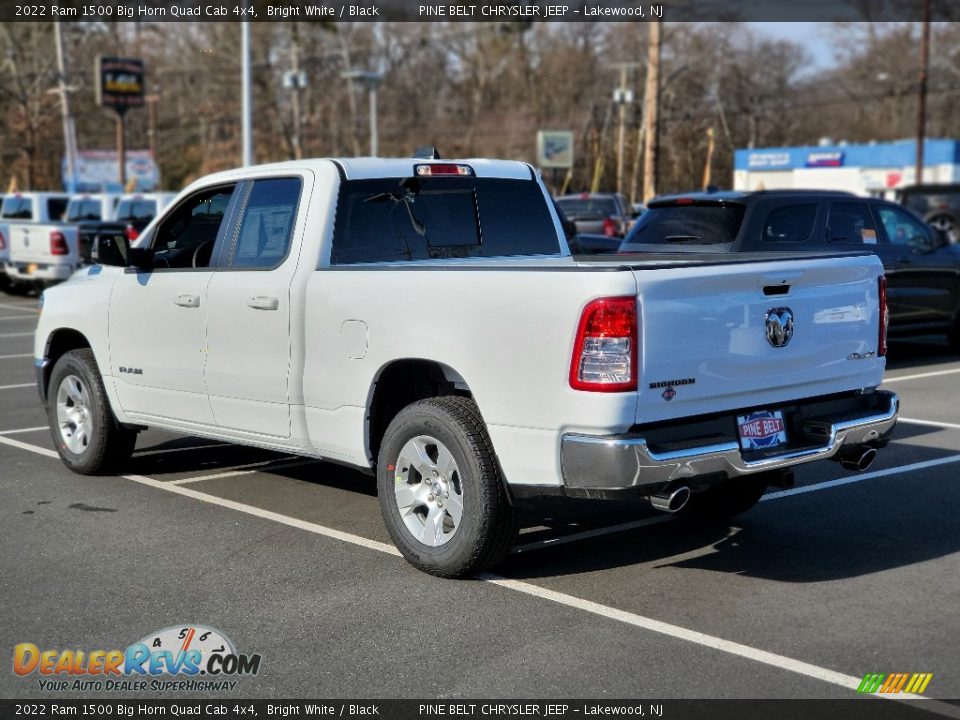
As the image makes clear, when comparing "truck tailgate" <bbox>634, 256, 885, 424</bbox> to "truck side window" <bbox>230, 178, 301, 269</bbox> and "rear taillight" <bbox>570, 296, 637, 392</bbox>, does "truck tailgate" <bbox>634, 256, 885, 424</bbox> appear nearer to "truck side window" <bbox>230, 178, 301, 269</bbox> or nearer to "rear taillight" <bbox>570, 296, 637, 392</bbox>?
"rear taillight" <bbox>570, 296, 637, 392</bbox>

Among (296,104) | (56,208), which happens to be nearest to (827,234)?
(56,208)

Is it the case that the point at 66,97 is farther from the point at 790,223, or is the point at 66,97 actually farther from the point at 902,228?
the point at 790,223

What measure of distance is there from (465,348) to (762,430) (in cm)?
142

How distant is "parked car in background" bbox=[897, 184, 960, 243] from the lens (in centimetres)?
2672

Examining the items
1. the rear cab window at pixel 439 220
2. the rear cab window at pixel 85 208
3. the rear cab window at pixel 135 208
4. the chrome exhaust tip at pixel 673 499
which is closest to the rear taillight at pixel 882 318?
the chrome exhaust tip at pixel 673 499

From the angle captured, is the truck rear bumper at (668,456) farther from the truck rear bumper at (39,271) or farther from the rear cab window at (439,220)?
the truck rear bumper at (39,271)

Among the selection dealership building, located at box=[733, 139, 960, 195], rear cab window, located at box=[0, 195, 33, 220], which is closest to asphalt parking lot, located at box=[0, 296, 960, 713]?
rear cab window, located at box=[0, 195, 33, 220]

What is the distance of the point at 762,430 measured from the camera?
5.50 metres

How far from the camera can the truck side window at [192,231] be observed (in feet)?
23.7

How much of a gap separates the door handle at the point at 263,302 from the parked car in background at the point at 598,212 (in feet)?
63.3

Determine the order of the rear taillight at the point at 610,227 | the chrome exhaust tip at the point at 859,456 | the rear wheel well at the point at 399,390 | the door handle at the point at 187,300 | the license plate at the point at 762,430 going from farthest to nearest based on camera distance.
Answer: the rear taillight at the point at 610,227 → the door handle at the point at 187,300 → the rear wheel well at the point at 399,390 → the chrome exhaust tip at the point at 859,456 → the license plate at the point at 762,430

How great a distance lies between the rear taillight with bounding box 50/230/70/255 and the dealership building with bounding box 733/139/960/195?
3791 centimetres

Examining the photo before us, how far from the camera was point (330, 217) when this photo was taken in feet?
21.2

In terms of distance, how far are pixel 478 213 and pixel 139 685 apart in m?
3.62
